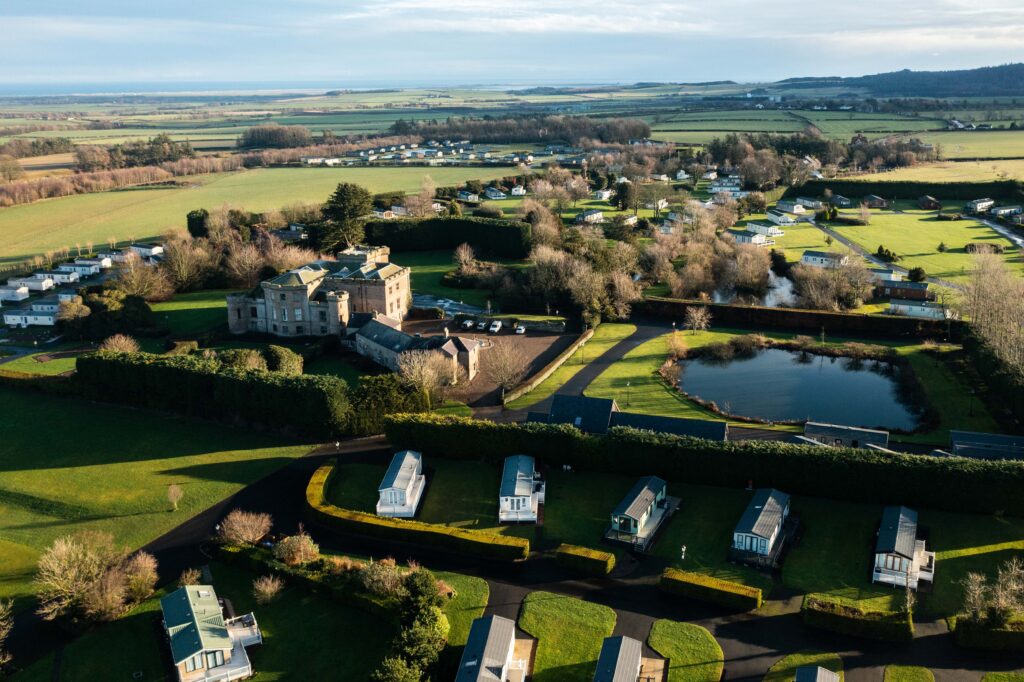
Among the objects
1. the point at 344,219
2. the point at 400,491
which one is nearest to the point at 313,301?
the point at 344,219

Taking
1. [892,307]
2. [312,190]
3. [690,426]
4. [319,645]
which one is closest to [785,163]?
[892,307]

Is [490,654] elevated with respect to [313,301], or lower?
lower

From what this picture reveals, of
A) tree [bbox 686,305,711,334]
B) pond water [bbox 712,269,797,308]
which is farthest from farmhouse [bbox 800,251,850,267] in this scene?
tree [bbox 686,305,711,334]

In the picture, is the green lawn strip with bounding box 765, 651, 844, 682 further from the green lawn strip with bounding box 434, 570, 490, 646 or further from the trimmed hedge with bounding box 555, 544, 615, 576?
the green lawn strip with bounding box 434, 570, 490, 646

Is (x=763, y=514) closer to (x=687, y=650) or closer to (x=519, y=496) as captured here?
(x=687, y=650)

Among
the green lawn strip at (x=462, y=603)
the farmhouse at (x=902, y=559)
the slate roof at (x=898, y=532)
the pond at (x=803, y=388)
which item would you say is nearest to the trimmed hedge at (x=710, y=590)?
the farmhouse at (x=902, y=559)

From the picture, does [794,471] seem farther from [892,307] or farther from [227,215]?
[227,215]
